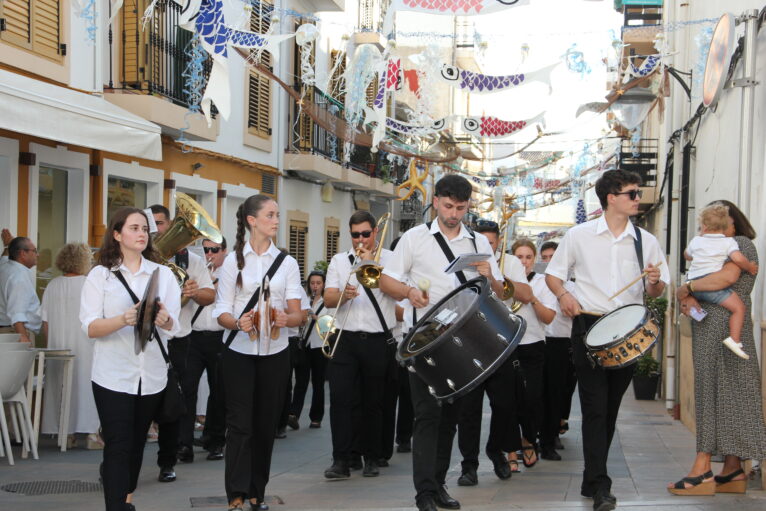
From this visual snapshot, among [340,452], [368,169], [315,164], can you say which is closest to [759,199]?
[340,452]

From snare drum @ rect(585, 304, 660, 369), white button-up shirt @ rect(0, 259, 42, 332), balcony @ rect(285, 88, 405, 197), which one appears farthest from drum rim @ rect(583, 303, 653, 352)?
balcony @ rect(285, 88, 405, 197)

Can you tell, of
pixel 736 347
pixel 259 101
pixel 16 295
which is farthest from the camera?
pixel 259 101

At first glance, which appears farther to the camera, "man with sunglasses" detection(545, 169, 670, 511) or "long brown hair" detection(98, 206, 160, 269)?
"man with sunglasses" detection(545, 169, 670, 511)

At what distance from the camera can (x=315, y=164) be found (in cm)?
2123

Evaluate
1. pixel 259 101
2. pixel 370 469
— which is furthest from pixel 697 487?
pixel 259 101

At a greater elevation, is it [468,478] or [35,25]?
[35,25]

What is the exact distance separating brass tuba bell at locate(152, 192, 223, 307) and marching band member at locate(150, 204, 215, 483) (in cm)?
12

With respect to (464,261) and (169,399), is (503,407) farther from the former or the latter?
(169,399)

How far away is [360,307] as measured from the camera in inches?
312

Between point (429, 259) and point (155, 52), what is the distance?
30.0 feet

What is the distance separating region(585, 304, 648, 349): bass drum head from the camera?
5902 mm

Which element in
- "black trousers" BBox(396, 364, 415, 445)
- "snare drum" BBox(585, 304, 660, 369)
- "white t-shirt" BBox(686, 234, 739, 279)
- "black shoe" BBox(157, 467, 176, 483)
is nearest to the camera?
"snare drum" BBox(585, 304, 660, 369)

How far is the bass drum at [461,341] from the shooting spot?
5.60 metres

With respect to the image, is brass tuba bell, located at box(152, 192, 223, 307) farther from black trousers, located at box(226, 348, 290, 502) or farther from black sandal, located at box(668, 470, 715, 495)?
black sandal, located at box(668, 470, 715, 495)
